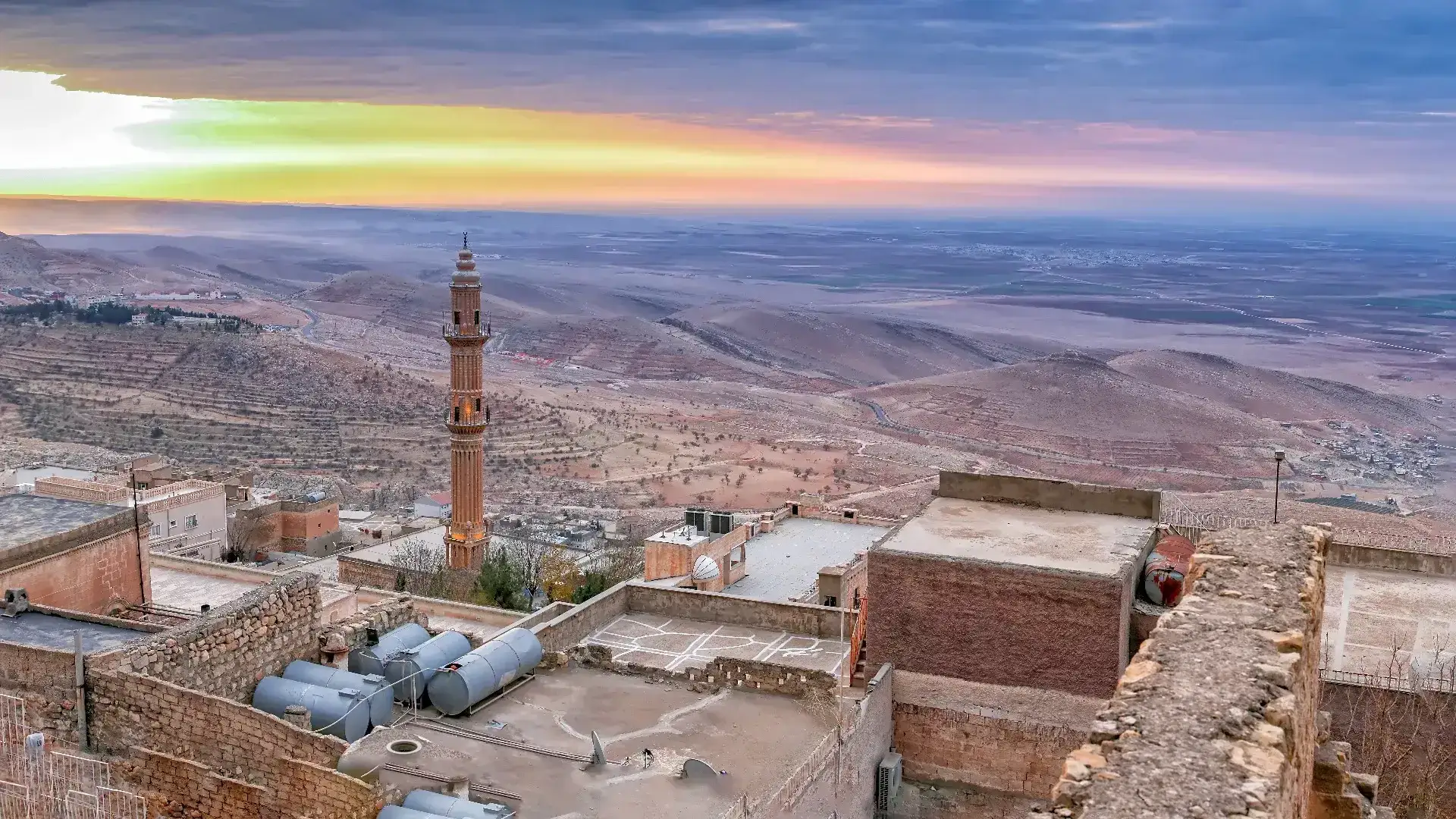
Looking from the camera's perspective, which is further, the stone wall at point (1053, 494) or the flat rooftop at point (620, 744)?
the stone wall at point (1053, 494)

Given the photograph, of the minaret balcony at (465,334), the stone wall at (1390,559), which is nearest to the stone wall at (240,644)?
the stone wall at (1390,559)

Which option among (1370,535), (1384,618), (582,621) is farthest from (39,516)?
(1370,535)

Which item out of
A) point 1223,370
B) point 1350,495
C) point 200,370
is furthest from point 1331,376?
point 200,370

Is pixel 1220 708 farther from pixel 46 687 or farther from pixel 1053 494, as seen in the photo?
pixel 1053 494

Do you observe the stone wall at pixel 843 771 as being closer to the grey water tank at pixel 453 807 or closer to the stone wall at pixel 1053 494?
the grey water tank at pixel 453 807

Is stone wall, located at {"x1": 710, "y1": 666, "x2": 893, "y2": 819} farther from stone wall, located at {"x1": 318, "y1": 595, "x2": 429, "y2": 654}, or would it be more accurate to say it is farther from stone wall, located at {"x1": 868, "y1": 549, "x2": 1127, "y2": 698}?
stone wall, located at {"x1": 318, "y1": 595, "x2": 429, "y2": 654}
